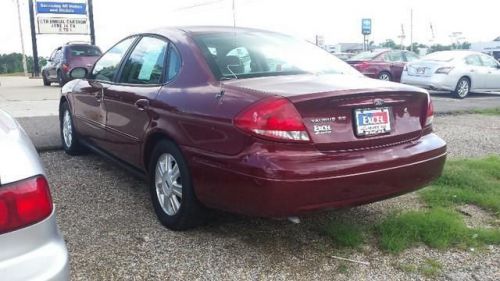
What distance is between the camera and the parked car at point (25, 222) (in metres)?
1.70

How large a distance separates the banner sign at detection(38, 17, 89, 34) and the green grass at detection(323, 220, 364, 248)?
81.4 feet

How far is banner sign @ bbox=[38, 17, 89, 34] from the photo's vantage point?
25703 millimetres

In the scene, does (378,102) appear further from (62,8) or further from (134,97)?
(62,8)

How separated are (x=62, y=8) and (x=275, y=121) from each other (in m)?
26.2

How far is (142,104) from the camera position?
379 centimetres

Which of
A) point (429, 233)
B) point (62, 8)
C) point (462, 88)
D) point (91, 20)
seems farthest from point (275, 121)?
point (62, 8)

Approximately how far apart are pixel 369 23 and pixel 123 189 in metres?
32.6

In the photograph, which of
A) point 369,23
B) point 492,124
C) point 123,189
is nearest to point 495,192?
point 123,189

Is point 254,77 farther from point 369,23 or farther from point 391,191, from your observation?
point 369,23

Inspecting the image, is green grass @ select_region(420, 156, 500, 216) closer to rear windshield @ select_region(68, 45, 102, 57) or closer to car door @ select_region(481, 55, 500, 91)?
car door @ select_region(481, 55, 500, 91)

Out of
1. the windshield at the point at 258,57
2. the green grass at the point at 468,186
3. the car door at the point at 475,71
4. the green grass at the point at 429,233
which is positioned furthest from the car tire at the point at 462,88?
the green grass at the point at 429,233

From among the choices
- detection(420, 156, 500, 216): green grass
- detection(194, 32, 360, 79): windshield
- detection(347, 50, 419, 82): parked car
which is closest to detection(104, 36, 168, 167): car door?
detection(194, 32, 360, 79): windshield

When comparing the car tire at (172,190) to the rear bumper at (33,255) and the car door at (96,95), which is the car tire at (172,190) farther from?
the rear bumper at (33,255)

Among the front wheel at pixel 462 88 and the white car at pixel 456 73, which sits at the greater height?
the white car at pixel 456 73
